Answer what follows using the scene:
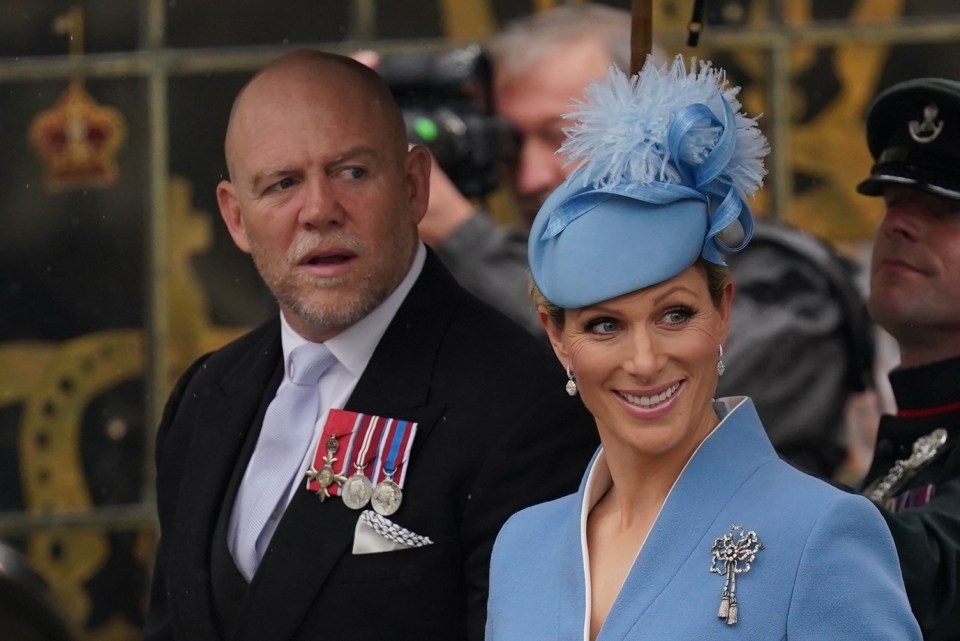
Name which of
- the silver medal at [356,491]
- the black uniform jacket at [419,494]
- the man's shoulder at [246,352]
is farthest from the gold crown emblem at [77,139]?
the silver medal at [356,491]

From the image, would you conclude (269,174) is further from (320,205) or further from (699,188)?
(699,188)

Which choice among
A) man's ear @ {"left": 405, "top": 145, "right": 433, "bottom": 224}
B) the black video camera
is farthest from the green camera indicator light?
man's ear @ {"left": 405, "top": 145, "right": 433, "bottom": 224}

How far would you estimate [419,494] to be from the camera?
3.09 metres

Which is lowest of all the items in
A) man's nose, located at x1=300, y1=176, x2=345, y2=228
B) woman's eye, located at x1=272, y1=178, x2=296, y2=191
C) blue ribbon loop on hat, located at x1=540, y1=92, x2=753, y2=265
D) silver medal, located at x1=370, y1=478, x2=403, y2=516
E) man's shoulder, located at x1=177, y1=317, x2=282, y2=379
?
silver medal, located at x1=370, y1=478, x2=403, y2=516

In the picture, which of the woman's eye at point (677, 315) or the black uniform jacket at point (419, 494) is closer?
the woman's eye at point (677, 315)

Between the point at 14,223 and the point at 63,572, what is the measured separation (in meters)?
1.15

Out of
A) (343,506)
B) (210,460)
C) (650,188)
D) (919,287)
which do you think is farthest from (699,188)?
(210,460)

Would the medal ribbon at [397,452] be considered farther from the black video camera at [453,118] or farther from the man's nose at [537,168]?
the man's nose at [537,168]

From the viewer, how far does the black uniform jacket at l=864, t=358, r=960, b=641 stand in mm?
2979

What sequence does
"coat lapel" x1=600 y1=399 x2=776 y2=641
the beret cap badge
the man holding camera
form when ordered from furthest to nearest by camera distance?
the man holding camera → the beret cap badge → "coat lapel" x1=600 y1=399 x2=776 y2=641

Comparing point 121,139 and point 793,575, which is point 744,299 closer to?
point 793,575

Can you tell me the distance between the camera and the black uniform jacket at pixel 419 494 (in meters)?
3.04

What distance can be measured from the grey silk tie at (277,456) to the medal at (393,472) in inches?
A: 7.4

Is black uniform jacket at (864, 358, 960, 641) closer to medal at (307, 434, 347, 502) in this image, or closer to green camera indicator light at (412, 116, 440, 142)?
medal at (307, 434, 347, 502)
